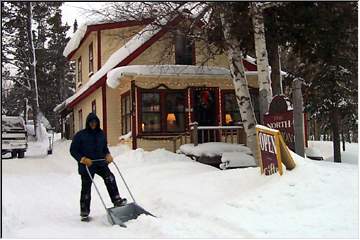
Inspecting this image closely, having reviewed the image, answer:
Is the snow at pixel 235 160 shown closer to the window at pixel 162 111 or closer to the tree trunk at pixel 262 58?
the tree trunk at pixel 262 58

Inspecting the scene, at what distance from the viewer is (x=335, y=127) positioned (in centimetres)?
1430

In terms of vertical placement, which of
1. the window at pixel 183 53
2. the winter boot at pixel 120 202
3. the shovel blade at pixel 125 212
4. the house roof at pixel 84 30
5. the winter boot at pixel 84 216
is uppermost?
the house roof at pixel 84 30

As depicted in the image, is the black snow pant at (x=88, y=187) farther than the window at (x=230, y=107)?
No

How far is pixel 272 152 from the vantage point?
6.39 meters

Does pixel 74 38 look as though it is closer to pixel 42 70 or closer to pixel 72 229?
pixel 42 70

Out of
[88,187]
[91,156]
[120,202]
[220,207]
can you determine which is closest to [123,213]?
[120,202]

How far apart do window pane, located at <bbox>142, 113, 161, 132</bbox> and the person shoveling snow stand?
7954mm

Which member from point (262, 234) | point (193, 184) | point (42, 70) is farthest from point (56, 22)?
point (262, 234)

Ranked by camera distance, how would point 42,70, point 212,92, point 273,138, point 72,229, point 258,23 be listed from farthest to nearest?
point 42,70 → point 212,92 → point 258,23 → point 273,138 → point 72,229

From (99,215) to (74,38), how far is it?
43.7ft

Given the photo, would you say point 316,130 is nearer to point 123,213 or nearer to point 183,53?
point 183,53

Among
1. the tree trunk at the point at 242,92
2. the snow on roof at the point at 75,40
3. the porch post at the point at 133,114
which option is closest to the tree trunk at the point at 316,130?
the porch post at the point at 133,114

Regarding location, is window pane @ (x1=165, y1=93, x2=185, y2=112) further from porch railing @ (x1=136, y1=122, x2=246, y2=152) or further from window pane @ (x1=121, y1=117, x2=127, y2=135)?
window pane @ (x1=121, y1=117, x2=127, y2=135)

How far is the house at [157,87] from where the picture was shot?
1450 centimetres
